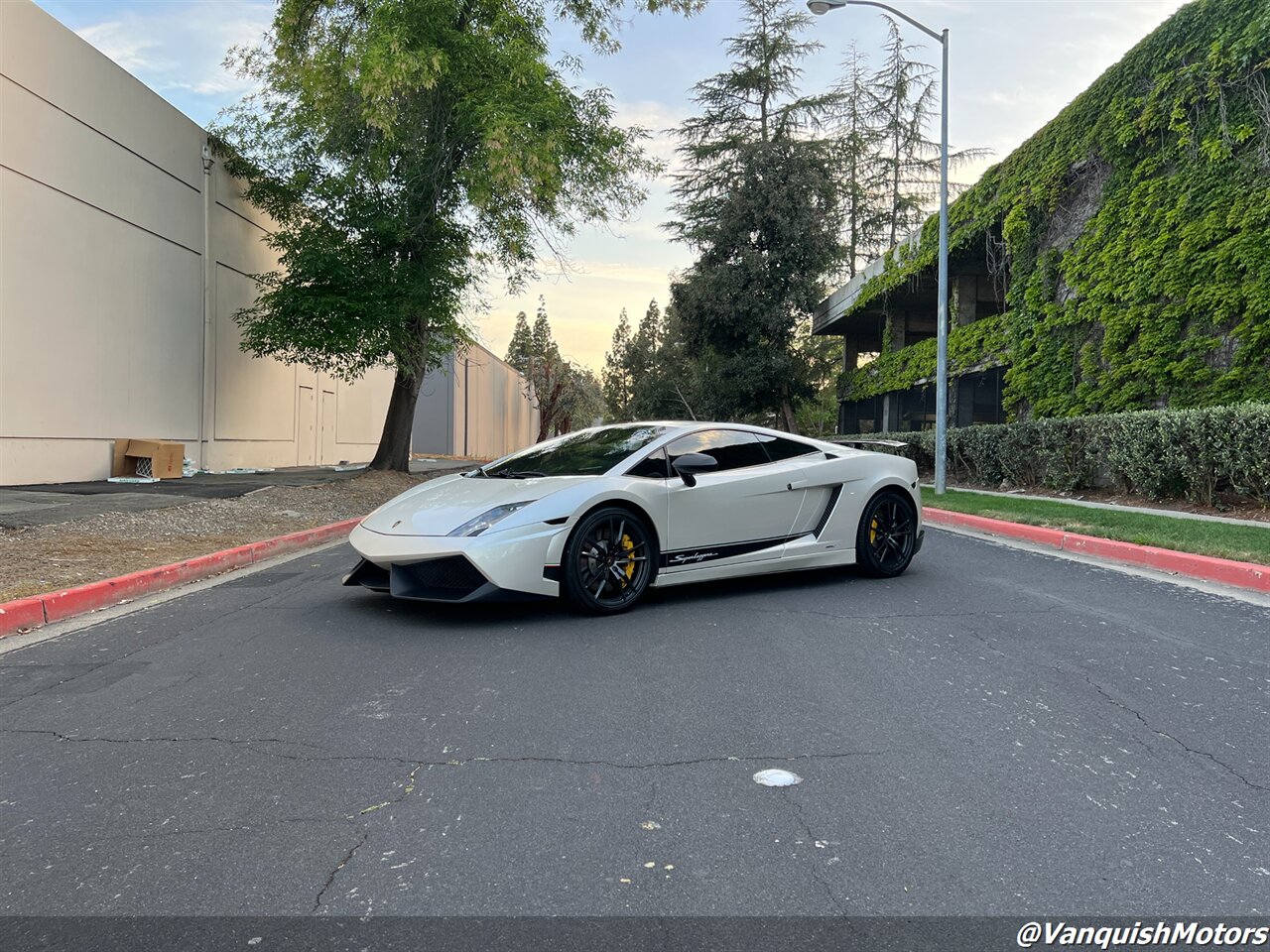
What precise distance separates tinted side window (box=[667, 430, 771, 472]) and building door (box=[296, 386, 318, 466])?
1987cm

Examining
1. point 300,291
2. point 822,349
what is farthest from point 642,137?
point 822,349

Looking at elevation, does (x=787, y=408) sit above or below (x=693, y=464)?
above

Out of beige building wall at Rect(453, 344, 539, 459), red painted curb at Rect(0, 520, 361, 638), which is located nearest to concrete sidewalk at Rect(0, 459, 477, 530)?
red painted curb at Rect(0, 520, 361, 638)

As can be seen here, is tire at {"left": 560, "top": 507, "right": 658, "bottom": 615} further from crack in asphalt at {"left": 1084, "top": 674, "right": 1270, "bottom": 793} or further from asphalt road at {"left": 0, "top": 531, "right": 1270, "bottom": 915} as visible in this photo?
crack in asphalt at {"left": 1084, "top": 674, "right": 1270, "bottom": 793}

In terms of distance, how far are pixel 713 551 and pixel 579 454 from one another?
4.03 ft

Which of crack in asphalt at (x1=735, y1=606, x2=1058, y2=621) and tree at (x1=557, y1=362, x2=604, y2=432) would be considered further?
tree at (x1=557, y1=362, x2=604, y2=432)

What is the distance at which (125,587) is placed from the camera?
657cm

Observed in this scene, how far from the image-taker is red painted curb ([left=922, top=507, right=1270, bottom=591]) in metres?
6.91

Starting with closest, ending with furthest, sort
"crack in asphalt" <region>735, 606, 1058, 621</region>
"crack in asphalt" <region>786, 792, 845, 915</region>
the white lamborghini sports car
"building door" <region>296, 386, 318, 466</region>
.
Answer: "crack in asphalt" <region>786, 792, 845, 915</region> → the white lamborghini sports car → "crack in asphalt" <region>735, 606, 1058, 621</region> → "building door" <region>296, 386, 318, 466</region>

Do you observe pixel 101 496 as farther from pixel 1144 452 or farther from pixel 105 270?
pixel 1144 452

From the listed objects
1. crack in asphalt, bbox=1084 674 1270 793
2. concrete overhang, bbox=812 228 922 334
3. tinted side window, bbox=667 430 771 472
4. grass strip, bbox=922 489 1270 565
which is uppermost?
concrete overhang, bbox=812 228 922 334

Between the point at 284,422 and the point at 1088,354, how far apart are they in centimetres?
1899

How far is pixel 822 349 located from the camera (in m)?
45.6

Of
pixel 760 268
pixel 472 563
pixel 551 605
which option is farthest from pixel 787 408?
pixel 472 563
